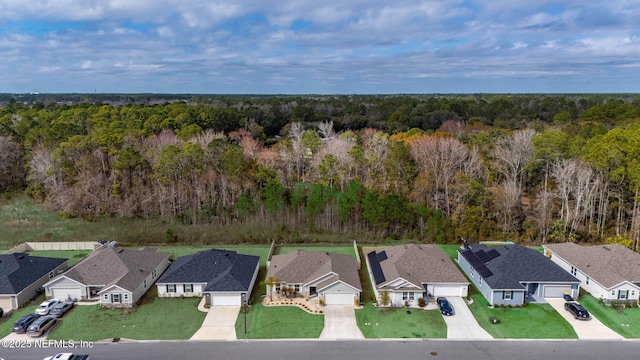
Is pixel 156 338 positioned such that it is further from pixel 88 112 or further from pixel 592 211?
pixel 88 112

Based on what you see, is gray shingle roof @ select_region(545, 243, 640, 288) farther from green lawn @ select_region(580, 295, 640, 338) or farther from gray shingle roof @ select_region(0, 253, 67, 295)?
gray shingle roof @ select_region(0, 253, 67, 295)

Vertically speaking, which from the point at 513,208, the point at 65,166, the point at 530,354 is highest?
the point at 65,166

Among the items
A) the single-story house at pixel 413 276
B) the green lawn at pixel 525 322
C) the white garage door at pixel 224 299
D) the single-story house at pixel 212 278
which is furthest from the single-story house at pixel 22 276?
the green lawn at pixel 525 322

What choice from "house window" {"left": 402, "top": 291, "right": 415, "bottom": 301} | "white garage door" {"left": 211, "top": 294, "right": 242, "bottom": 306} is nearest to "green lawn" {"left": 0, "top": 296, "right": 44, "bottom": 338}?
"white garage door" {"left": 211, "top": 294, "right": 242, "bottom": 306}

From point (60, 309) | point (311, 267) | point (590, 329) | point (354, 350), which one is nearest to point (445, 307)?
point (354, 350)

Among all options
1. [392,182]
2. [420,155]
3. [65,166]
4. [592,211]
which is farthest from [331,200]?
[65,166]

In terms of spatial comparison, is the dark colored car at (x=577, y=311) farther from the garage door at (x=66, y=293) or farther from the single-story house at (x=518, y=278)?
the garage door at (x=66, y=293)
